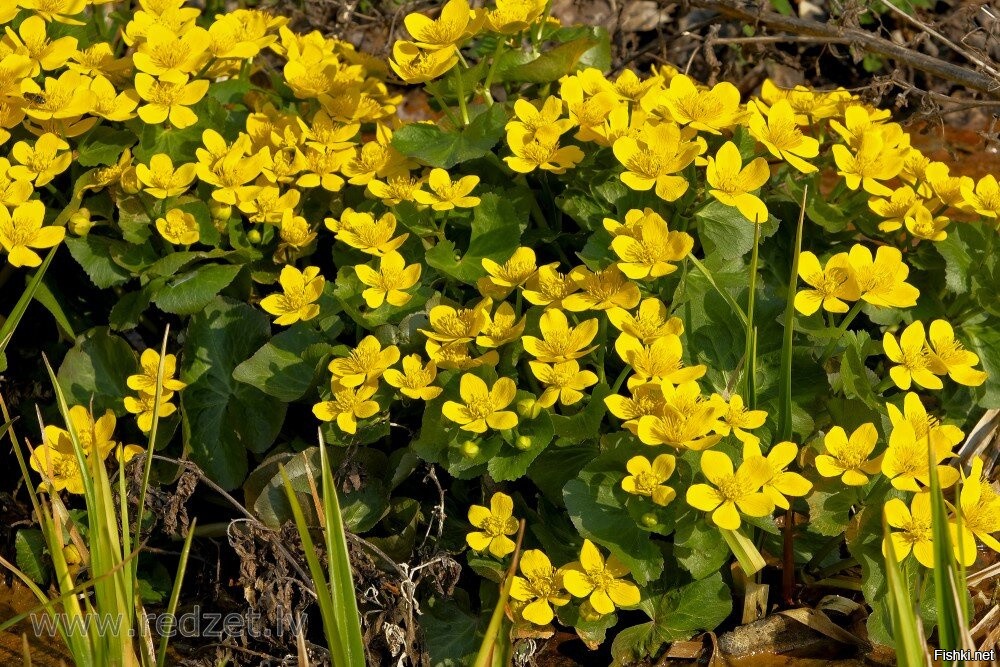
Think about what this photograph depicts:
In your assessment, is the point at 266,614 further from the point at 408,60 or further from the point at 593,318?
the point at 408,60

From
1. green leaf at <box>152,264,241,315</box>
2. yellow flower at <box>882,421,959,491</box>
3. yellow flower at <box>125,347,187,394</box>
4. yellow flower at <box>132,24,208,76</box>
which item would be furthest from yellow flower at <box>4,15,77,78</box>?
yellow flower at <box>882,421,959,491</box>

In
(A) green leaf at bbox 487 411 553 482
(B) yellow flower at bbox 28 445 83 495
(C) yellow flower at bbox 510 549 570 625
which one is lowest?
(C) yellow flower at bbox 510 549 570 625

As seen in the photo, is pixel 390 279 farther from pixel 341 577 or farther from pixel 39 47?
pixel 39 47

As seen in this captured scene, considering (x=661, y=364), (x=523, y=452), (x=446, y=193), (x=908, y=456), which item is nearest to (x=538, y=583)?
(x=523, y=452)

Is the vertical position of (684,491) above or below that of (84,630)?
above

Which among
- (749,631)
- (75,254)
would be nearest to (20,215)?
(75,254)

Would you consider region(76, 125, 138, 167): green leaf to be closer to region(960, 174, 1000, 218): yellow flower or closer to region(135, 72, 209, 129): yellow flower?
region(135, 72, 209, 129): yellow flower

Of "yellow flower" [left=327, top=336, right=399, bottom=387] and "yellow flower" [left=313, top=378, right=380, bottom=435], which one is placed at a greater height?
"yellow flower" [left=327, top=336, right=399, bottom=387]
